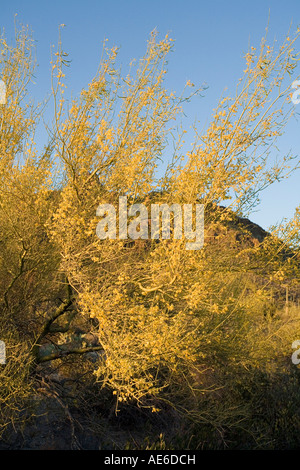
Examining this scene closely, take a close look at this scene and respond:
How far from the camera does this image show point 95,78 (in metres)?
4.92
